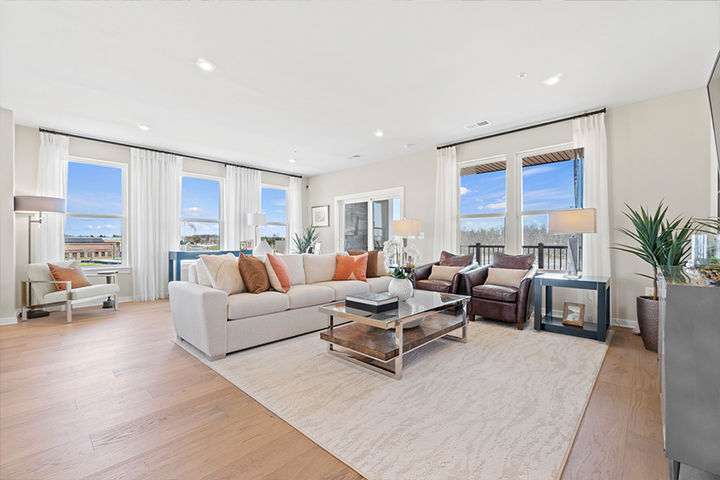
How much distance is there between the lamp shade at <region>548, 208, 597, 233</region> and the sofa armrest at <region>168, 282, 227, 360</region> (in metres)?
3.53

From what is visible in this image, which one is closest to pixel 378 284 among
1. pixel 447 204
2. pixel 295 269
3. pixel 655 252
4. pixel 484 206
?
pixel 295 269

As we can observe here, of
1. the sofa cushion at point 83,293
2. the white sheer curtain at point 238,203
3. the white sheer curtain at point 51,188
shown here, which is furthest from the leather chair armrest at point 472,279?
the white sheer curtain at point 51,188

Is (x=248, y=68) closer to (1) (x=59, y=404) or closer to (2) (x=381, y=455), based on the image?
(1) (x=59, y=404)

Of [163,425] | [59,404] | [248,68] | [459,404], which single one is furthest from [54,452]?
[248,68]

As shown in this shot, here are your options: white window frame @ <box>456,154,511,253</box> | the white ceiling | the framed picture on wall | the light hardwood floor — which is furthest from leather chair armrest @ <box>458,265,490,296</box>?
the framed picture on wall

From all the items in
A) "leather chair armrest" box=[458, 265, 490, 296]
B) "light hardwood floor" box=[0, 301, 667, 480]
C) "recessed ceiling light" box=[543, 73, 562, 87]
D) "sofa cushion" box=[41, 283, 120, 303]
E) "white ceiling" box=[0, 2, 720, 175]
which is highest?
"white ceiling" box=[0, 2, 720, 175]

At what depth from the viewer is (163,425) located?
5.78 ft

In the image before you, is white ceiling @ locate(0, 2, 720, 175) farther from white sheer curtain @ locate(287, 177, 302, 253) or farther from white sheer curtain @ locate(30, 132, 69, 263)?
white sheer curtain @ locate(287, 177, 302, 253)

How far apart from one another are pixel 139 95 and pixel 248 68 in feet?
4.87

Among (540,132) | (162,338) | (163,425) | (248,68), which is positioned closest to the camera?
(163,425)

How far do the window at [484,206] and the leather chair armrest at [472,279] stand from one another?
2.96 ft

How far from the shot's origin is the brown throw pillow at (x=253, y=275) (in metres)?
3.22

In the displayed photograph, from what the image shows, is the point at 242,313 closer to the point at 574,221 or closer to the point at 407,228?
the point at 407,228

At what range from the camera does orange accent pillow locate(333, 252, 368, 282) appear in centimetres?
418
